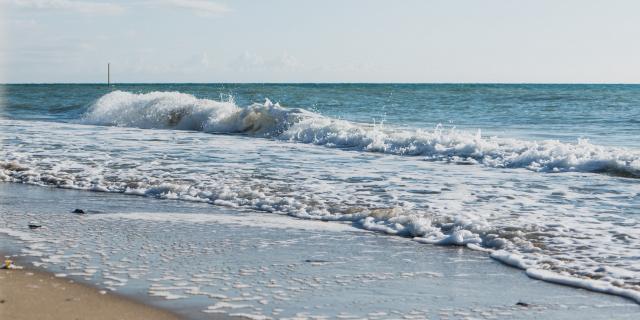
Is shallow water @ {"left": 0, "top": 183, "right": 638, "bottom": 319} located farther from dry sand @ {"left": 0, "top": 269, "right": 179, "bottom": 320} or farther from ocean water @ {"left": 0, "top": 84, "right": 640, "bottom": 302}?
ocean water @ {"left": 0, "top": 84, "right": 640, "bottom": 302}

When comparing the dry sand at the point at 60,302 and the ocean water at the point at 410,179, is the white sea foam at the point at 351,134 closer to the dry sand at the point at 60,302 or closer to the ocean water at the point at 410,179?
the ocean water at the point at 410,179

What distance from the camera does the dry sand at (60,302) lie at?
3985 millimetres

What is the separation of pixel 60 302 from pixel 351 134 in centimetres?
1286

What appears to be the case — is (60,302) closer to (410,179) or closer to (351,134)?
(410,179)

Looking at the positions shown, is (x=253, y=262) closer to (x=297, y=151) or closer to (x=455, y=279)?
(x=455, y=279)

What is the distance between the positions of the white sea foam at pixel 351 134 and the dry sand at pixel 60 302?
28.4ft

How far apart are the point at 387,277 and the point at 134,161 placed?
774cm

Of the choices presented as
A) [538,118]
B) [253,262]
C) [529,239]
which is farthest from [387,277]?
[538,118]

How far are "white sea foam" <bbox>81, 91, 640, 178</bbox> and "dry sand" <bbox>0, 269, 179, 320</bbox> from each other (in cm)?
866

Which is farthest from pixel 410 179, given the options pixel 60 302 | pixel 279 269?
pixel 60 302

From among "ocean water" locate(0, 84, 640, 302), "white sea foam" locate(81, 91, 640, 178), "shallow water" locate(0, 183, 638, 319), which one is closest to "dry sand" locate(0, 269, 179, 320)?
"shallow water" locate(0, 183, 638, 319)

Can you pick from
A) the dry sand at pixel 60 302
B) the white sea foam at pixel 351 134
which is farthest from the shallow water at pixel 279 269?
the white sea foam at pixel 351 134

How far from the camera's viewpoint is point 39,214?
7.27m

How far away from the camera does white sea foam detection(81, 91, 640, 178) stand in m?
12.0
